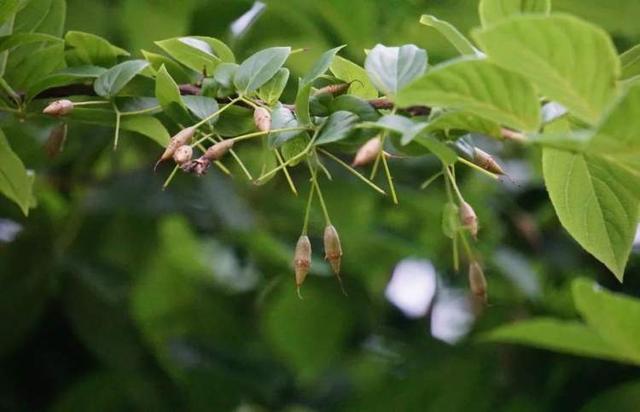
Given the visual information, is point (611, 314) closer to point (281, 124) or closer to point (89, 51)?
point (281, 124)

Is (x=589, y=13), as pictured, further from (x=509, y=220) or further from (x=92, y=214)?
(x=92, y=214)

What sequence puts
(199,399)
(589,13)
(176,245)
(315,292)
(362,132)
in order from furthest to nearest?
(176,245)
(315,292)
(199,399)
(589,13)
(362,132)

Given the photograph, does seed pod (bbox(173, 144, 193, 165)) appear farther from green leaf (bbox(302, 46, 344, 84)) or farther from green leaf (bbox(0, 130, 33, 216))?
green leaf (bbox(0, 130, 33, 216))

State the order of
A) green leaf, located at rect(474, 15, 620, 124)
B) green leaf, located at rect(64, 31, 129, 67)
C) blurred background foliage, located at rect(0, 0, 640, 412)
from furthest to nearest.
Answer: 1. blurred background foliage, located at rect(0, 0, 640, 412)
2. green leaf, located at rect(64, 31, 129, 67)
3. green leaf, located at rect(474, 15, 620, 124)

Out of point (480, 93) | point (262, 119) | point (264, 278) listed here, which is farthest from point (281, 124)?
point (264, 278)

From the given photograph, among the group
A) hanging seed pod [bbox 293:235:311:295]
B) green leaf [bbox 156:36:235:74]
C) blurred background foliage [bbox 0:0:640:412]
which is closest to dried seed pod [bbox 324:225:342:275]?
hanging seed pod [bbox 293:235:311:295]

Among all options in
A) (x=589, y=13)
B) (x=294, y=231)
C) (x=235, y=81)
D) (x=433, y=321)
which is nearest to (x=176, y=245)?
(x=294, y=231)

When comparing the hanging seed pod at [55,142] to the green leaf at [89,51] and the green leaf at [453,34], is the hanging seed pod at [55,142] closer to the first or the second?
the green leaf at [89,51]
